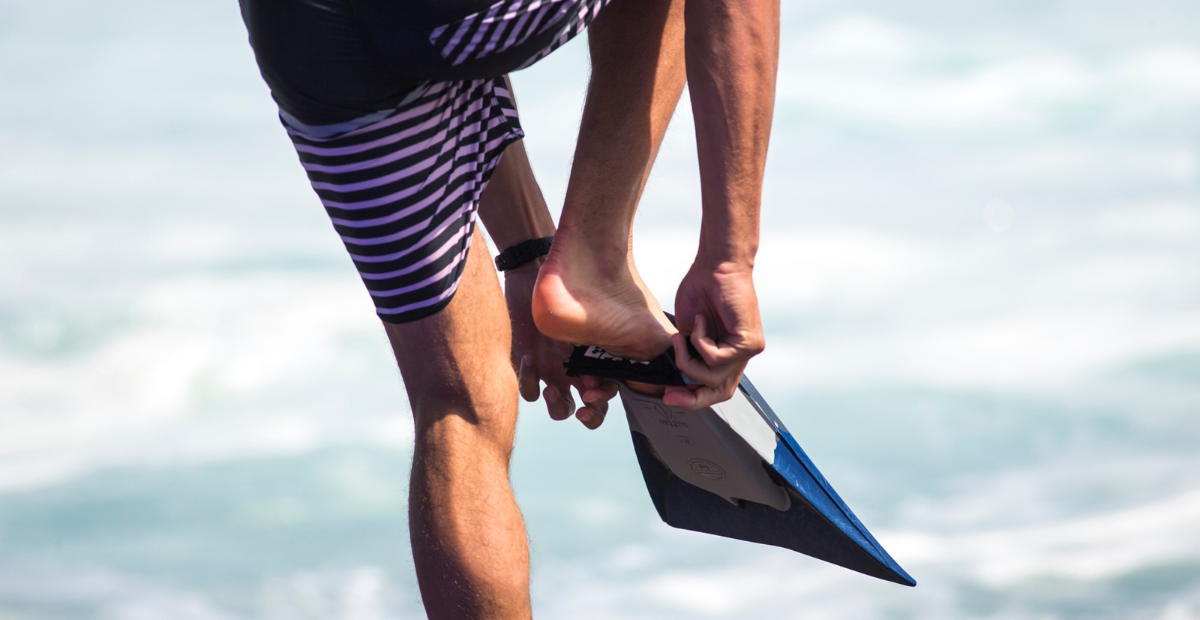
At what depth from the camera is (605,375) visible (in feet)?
5.54

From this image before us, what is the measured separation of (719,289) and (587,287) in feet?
0.69

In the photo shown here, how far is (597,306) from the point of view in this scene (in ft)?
4.99

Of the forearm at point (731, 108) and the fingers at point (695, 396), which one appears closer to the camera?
the forearm at point (731, 108)

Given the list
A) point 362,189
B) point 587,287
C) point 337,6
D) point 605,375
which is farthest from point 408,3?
point 605,375

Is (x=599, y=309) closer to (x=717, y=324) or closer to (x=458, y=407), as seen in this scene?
(x=717, y=324)

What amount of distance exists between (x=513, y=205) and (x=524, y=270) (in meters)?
0.13

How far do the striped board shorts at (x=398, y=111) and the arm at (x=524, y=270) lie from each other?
2.01 feet

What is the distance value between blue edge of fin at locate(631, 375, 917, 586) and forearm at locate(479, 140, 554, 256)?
437 millimetres

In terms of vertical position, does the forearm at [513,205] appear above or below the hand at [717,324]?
above

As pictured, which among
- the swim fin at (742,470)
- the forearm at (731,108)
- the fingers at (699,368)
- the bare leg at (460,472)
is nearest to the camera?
the bare leg at (460,472)

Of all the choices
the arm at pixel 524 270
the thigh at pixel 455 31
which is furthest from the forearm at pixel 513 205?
the thigh at pixel 455 31

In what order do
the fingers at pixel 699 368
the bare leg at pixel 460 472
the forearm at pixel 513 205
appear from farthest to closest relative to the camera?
the forearm at pixel 513 205
the fingers at pixel 699 368
the bare leg at pixel 460 472

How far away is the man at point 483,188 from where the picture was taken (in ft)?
3.59

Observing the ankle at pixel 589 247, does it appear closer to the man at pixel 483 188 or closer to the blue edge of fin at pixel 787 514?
the man at pixel 483 188
